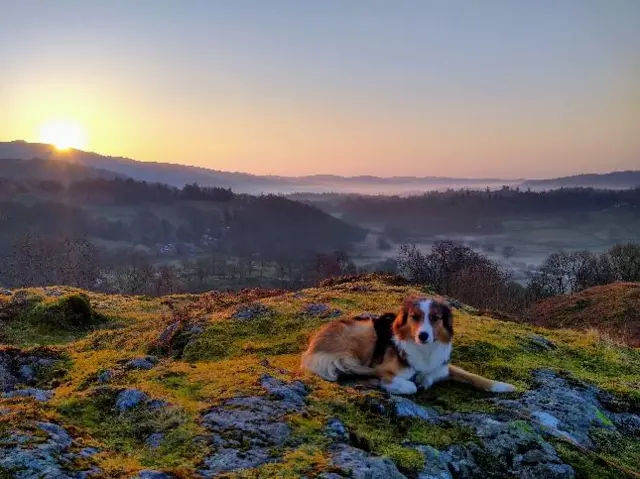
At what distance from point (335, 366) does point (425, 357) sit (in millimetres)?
1578

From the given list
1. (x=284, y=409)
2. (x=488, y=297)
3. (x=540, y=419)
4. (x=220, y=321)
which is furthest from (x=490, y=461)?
(x=488, y=297)

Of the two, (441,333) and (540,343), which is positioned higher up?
(441,333)

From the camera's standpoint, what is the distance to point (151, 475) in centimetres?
617

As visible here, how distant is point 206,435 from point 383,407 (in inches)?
108

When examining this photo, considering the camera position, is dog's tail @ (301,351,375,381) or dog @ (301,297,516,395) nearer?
dog @ (301,297,516,395)

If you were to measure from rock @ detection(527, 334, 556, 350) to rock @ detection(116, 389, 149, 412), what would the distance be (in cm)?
968

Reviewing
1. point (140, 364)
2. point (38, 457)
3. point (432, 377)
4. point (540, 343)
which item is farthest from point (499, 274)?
point (38, 457)

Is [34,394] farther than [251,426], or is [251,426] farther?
[34,394]

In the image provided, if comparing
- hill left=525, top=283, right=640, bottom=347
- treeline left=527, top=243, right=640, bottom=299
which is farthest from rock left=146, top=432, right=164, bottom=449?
treeline left=527, top=243, right=640, bottom=299

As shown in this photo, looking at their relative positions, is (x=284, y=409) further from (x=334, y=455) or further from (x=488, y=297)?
(x=488, y=297)

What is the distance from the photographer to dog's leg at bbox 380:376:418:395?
Result: 956cm

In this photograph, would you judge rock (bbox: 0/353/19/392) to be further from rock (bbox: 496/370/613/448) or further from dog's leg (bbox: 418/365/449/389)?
rock (bbox: 496/370/613/448)

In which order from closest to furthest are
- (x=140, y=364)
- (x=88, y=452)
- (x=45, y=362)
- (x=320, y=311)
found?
(x=88, y=452) < (x=140, y=364) < (x=45, y=362) < (x=320, y=311)

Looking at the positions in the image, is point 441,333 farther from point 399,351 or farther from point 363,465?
point 363,465
